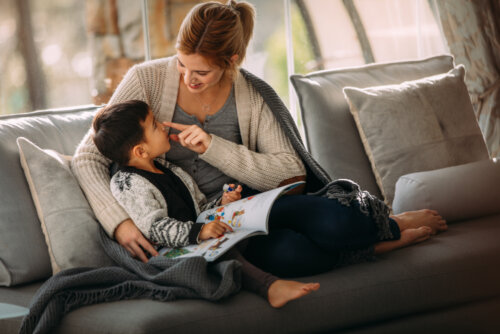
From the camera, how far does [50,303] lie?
1.39 metres

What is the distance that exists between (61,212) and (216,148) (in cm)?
49

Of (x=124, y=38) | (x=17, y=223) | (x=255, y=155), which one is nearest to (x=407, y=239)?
(x=255, y=155)

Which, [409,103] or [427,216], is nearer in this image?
[427,216]

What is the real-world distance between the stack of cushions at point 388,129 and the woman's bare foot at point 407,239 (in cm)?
25

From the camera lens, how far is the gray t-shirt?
1.92 metres

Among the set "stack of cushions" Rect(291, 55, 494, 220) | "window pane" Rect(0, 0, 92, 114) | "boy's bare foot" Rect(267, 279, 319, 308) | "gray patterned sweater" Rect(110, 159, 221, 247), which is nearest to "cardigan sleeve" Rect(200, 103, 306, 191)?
"gray patterned sweater" Rect(110, 159, 221, 247)

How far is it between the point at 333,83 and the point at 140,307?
1368 millimetres

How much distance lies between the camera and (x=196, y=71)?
1.81 metres

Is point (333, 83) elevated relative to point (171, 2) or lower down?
lower down

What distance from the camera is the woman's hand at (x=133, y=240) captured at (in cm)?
164

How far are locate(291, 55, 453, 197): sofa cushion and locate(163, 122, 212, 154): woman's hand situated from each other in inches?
23.8

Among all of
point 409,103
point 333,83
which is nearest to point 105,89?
point 333,83

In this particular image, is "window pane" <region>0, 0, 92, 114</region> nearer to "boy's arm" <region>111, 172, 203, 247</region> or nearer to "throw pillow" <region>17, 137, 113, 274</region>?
"throw pillow" <region>17, 137, 113, 274</region>

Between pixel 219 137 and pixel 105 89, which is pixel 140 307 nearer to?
pixel 219 137
